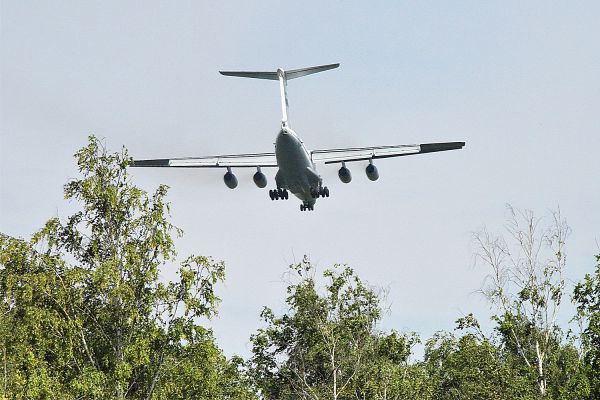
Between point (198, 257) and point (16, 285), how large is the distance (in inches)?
236

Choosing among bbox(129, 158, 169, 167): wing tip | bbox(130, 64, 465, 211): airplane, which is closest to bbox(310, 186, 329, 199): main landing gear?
bbox(130, 64, 465, 211): airplane

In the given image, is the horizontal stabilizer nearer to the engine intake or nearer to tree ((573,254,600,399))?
the engine intake

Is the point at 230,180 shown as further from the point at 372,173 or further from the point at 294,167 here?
the point at 372,173

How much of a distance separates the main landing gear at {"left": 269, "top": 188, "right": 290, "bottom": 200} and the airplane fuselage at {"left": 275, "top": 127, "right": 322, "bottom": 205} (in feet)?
4.47

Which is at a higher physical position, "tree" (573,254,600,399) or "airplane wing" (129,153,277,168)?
"airplane wing" (129,153,277,168)

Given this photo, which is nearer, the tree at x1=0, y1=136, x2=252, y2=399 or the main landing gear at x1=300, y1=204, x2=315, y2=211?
the tree at x1=0, y1=136, x2=252, y2=399

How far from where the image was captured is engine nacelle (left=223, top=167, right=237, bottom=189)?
1933 inches

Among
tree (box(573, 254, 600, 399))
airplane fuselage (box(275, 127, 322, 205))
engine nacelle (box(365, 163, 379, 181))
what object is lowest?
tree (box(573, 254, 600, 399))

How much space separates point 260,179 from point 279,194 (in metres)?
2.48

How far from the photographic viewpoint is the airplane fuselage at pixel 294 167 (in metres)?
41.8

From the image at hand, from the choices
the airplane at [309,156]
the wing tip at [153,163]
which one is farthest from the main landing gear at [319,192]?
the wing tip at [153,163]

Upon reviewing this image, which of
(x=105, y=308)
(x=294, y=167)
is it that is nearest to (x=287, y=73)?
(x=294, y=167)

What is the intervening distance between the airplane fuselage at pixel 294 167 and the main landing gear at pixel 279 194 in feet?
4.47

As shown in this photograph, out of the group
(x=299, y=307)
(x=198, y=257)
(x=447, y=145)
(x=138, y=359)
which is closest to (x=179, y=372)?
Result: (x=138, y=359)
